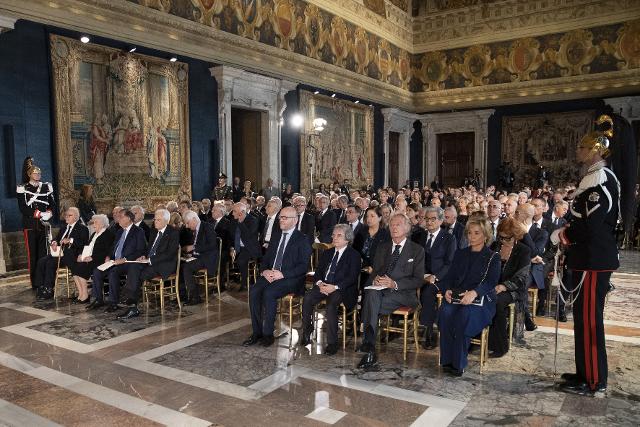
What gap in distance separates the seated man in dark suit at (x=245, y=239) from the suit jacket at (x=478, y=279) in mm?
3733

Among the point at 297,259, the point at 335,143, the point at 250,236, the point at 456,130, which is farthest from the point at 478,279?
the point at 456,130

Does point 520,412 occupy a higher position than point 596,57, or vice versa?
point 596,57

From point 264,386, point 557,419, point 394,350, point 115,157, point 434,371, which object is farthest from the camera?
point 115,157

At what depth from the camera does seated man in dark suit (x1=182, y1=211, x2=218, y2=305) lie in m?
7.09

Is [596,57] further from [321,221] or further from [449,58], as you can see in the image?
[321,221]

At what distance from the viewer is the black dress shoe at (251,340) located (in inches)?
213

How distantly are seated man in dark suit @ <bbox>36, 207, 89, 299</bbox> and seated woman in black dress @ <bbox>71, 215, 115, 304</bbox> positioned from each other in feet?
0.57

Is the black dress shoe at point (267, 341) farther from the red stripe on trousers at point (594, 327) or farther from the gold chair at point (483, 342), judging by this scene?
the red stripe on trousers at point (594, 327)

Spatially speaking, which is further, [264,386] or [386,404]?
[264,386]

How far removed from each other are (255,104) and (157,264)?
8.36 m

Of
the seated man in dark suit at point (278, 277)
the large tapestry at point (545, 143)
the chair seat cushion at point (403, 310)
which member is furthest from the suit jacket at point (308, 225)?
the large tapestry at point (545, 143)

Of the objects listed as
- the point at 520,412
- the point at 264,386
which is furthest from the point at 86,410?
the point at 520,412

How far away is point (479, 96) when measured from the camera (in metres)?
22.2

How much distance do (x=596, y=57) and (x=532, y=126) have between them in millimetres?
3414
